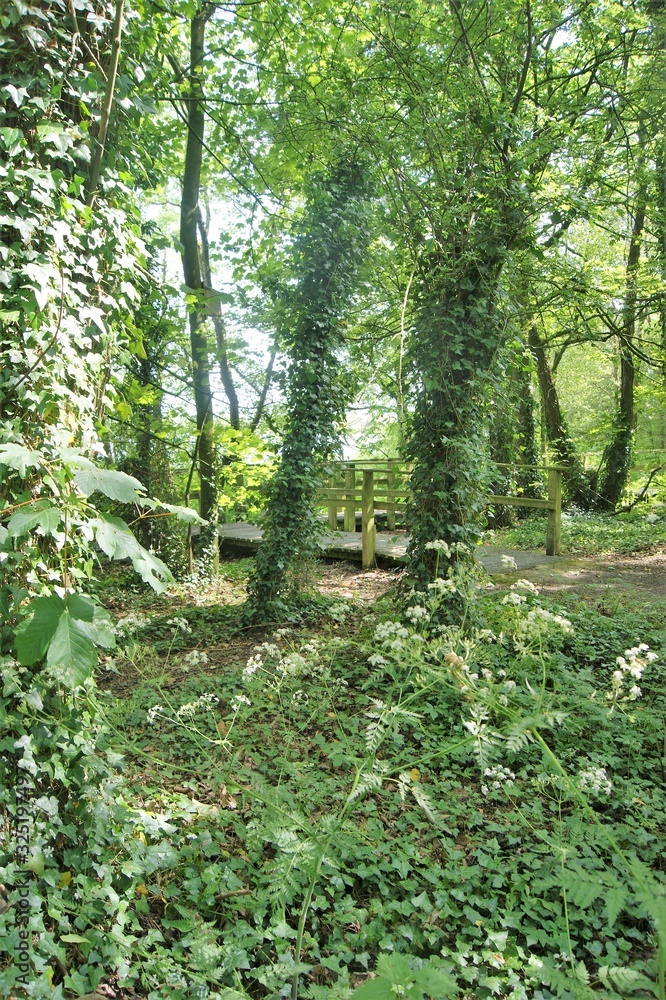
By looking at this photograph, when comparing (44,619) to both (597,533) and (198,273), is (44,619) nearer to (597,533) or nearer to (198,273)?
(198,273)

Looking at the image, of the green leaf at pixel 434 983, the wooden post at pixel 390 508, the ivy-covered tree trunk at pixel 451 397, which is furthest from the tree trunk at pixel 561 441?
the green leaf at pixel 434 983

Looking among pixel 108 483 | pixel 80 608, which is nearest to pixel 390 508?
pixel 108 483

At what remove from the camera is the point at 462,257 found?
15.1 feet

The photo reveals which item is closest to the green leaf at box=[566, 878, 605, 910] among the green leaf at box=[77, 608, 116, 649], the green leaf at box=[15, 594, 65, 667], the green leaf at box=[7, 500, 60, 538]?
the green leaf at box=[77, 608, 116, 649]

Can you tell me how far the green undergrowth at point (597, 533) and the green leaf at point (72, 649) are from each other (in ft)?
25.5

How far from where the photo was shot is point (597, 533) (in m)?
10.4

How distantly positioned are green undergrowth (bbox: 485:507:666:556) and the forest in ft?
0.46

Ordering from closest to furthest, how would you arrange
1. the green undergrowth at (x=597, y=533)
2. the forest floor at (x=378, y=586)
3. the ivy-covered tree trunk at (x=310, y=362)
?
the forest floor at (x=378, y=586)
the ivy-covered tree trunk at (x=310, y=362)
the green undergrowth at (x=597, y=533)

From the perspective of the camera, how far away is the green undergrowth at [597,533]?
9.31 metres

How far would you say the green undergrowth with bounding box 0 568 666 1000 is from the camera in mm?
1931

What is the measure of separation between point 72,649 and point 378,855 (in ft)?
6.91

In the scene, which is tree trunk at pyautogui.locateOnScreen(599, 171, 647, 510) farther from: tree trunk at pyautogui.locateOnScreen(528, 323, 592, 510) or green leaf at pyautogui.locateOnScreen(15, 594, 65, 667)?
green leaf at pyautogui.locateOnScreen(15, 594, 65, 667)

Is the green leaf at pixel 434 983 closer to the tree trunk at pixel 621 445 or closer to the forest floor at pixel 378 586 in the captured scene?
the forest floor at pixel 378 586

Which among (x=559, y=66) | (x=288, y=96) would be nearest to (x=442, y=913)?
(x=288, y=96)
